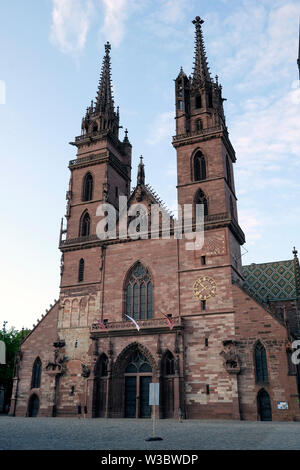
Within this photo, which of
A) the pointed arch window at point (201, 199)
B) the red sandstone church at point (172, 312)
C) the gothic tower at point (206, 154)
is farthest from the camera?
the pointed arch window at point (201, 199)

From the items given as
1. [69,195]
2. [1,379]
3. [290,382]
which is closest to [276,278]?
[290,382]

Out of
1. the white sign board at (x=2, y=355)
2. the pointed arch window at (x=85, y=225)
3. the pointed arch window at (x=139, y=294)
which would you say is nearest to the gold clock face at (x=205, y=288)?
the pointed arch window at (x=139, y=294)

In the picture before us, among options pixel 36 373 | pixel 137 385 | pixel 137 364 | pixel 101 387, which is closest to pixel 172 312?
pixel 137 364

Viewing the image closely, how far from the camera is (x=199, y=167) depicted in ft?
115

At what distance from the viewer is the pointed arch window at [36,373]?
32.8 metres

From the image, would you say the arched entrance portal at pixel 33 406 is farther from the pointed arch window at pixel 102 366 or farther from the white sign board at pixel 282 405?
the white sign board at pixel 282 405

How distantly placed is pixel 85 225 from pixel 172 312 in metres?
12.2

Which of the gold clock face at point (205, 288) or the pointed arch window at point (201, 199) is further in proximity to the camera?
the pointed arch window at point (201, 199)

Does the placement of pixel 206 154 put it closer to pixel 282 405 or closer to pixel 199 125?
pixel 199 125

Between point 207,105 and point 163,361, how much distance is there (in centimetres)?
2204

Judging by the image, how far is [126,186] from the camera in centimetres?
4212

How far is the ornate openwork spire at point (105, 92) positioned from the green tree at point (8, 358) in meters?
26.1

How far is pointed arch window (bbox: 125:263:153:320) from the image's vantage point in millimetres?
31359
